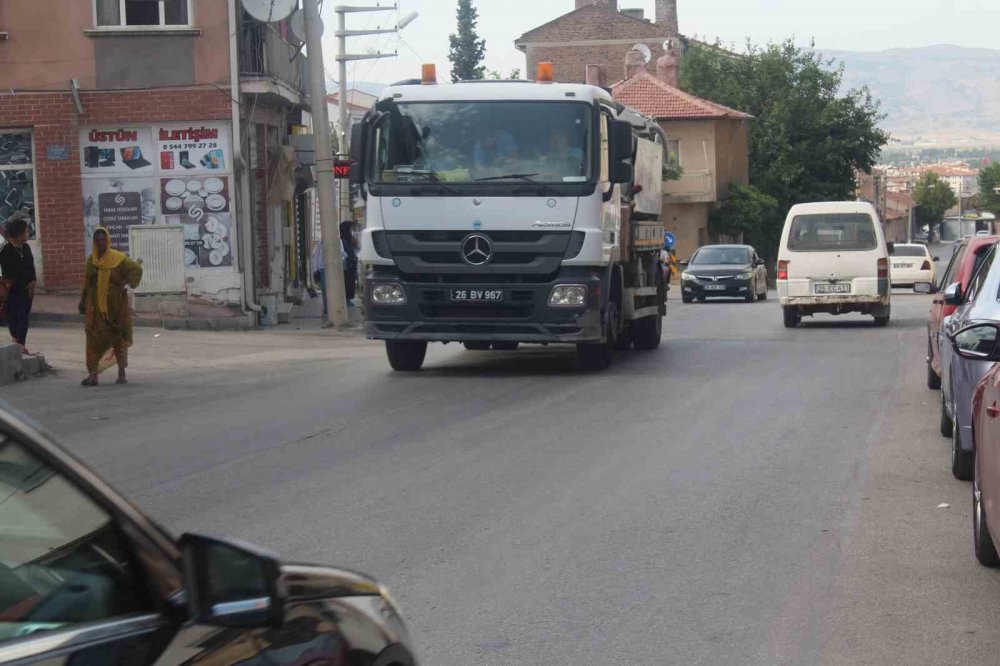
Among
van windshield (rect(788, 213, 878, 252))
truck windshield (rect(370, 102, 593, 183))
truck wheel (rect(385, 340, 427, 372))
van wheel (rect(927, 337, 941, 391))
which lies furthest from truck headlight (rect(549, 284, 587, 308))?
van windshield (rect(788, 213, 878, 252))

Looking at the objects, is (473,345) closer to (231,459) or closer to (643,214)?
(643,214)

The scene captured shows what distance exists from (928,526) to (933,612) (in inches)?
79.3

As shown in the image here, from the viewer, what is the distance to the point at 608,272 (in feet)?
54.9

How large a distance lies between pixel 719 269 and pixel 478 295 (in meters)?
23.5

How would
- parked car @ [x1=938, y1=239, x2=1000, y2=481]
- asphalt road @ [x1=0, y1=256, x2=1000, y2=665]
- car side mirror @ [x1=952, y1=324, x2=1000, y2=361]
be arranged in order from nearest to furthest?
asphalt road @ [x1=0, y1=256, x2=1000, y2=665]
car side mirror @ [x1=952, y1=324, x2=1000, y2=361]
parked car @ [x1=938, y1=239, x2=1000, y2=481]

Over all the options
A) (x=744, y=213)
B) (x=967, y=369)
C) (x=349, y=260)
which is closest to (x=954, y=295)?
(x=967, y=369)

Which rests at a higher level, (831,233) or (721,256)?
(831,233)

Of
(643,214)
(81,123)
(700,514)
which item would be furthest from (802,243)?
(700,514)

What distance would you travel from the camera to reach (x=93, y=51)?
25.4 m

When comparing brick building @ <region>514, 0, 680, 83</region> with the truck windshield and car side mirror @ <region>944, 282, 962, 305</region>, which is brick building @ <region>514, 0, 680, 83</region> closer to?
the truck windshield

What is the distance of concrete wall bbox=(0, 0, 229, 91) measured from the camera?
2520 centimetres

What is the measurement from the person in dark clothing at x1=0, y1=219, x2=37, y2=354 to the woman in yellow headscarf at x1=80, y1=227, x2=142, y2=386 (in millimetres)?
1455

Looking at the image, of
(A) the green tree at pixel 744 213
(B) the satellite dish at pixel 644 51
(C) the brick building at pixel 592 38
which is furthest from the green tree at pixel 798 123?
(C) the brick building at pixel 592 38

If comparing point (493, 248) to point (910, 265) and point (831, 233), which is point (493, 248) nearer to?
point (831, 233)
